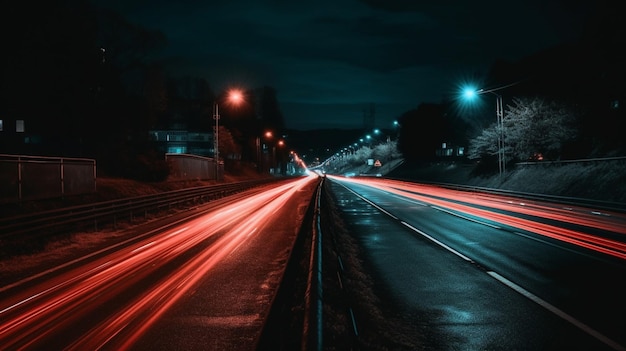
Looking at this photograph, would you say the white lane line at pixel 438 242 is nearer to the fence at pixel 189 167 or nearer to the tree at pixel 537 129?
the fence at pixel 189 167

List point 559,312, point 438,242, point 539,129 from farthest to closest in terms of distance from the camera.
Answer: point 539,129 < point 438,242 < point 559,312

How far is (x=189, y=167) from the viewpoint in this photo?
45.4 meters

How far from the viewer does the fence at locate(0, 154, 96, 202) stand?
17.4 metres

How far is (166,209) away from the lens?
91.5 ft

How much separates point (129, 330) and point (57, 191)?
53.2 feet

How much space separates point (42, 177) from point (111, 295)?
512 inches

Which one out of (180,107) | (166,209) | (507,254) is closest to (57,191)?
(166,209)

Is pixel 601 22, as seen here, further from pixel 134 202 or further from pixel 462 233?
pixel 134 202

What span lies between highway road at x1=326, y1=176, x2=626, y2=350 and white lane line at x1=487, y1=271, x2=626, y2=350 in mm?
12

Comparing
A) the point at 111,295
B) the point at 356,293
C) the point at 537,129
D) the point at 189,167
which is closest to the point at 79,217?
the point at 111,295

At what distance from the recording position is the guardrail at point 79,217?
14094mm

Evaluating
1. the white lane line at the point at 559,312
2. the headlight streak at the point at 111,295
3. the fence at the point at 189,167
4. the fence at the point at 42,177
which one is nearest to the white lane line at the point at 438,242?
the white lane line at the point at 559,312

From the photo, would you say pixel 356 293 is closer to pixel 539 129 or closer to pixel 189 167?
pixel 189 167

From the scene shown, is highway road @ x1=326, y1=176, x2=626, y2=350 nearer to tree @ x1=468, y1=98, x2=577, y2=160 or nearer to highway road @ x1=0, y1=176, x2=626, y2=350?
highway road @ x1=0, y1=176, x2=626, y2=350
